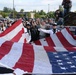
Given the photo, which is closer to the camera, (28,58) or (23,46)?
(28,58)

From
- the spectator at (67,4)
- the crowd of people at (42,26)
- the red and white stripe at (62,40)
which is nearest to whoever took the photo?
the red and white stripe at (62,40)

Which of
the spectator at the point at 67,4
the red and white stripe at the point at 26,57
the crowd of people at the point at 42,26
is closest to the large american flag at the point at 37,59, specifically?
the red and white stripe at the point at 26,57

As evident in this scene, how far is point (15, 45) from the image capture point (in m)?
4.77

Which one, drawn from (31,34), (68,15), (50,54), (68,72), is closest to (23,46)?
(50,54)

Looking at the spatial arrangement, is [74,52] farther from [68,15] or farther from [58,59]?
[68,15]

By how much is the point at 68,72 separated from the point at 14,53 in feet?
3.19

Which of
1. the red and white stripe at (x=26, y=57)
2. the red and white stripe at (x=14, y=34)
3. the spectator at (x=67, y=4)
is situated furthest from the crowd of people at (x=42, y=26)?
the red and white stripe at (x=26, y=57)

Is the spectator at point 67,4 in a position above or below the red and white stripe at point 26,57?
above

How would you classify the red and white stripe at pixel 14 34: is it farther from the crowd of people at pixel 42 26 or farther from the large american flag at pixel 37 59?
the crowd of people at pixel 42 26

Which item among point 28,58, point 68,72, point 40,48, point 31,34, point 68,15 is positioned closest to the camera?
point 68,72

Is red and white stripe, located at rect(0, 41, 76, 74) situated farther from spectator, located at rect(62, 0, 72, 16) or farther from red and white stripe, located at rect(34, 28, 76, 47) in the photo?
spectator, located at rect(62, 0, 72, 16)

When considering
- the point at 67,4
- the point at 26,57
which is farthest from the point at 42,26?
the point at 26,57

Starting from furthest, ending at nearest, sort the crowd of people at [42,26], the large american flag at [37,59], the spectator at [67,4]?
the spectator at [67,4] < the crowd of people at [42,26] < the large american flag at [37,59]

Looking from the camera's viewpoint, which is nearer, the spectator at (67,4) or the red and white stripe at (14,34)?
the red and white stripe at (14,34)
